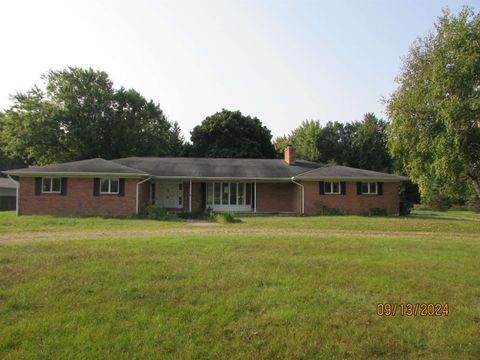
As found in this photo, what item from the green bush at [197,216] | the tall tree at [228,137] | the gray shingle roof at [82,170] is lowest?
the green bush at [197,216]

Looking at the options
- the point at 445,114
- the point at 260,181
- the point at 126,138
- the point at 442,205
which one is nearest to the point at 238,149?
the point at 126,138

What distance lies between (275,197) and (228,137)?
A: 66.2 feet

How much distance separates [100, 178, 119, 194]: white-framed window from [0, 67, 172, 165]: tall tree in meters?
19.3

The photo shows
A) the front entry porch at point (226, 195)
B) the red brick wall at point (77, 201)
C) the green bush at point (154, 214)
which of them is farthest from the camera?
the front entry porch at point (226, 195)

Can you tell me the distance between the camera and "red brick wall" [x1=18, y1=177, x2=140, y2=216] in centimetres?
2111

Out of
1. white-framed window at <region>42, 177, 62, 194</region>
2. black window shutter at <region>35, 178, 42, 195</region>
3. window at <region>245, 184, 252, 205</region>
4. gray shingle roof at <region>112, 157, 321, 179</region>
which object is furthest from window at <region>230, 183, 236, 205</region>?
black window shutter at <region>35, 178, 42, 195</region>

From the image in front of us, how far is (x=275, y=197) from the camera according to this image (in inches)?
1013

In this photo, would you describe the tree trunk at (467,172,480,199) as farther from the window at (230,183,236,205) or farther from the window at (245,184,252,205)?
the window at (230,183,236,205)

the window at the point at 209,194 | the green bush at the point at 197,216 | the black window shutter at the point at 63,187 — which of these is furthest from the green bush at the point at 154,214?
the window at the point at 209,194

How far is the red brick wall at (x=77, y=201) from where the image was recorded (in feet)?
69.3

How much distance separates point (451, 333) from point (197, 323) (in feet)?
10.0

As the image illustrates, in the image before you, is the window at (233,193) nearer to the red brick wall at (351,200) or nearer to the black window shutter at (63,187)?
the red brick wall at (351,200)

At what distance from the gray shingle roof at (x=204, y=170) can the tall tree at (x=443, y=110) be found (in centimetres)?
313

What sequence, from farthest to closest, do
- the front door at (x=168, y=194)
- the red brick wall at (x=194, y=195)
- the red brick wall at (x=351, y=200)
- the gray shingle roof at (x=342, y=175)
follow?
1. the front door at (x=168, y=194)
2. the red brick wall at (x=194, y=195)
3. the red brick wall at (x=351, y=200)
4. the gray shingle roof at (x=342, y=175)
